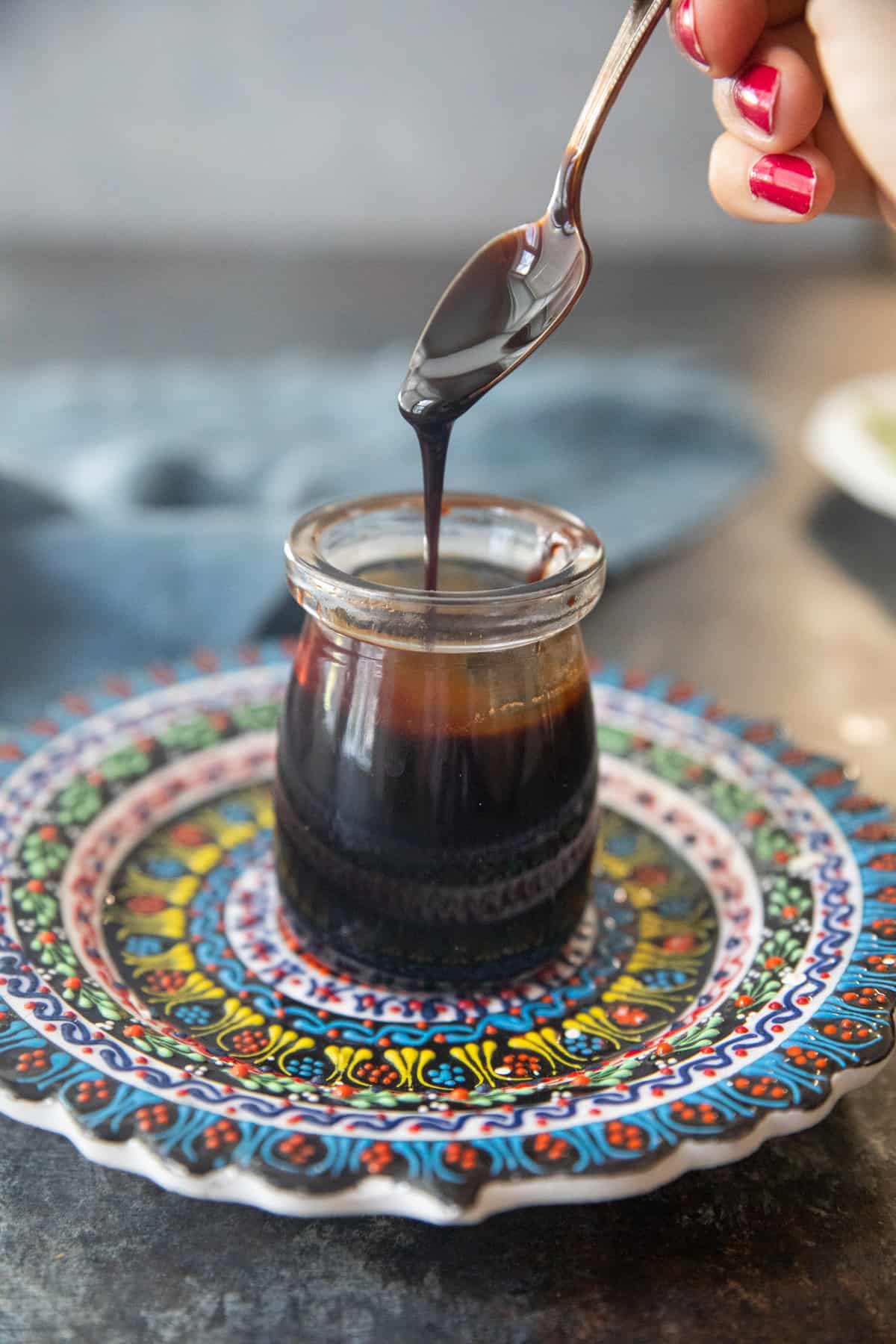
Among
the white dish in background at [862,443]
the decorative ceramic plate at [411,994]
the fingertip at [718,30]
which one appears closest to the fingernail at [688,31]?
the fingertip at [718,30]

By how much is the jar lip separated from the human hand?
269 millimetres

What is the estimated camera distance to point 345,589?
26.3 inches

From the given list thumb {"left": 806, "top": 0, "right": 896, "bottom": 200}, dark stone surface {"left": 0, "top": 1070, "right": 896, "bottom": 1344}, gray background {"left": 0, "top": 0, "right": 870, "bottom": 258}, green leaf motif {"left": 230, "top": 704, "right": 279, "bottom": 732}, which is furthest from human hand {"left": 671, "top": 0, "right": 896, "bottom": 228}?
gray background {"left": 0, "top": 0, "right": 870, "bottom": 258}

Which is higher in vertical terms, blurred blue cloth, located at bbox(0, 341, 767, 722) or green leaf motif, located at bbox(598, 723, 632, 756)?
green leaf motif, located at bbox(598, 723, 632, 756)

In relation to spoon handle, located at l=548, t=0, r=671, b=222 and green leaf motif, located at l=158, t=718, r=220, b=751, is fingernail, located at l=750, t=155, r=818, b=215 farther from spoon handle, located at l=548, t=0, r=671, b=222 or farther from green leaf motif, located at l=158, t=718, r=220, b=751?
green leaf motif, located at l=158, t=718, r=220, b=751

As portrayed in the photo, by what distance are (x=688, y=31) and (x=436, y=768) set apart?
1.65ft

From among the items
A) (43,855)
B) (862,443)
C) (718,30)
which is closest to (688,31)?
(718,30)

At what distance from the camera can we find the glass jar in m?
0.68

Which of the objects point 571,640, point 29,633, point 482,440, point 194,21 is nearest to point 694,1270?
point 571,640

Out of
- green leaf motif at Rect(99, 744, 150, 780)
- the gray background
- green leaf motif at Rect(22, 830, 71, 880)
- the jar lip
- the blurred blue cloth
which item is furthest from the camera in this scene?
the gray background

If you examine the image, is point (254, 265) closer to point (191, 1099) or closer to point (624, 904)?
point (624, 904)

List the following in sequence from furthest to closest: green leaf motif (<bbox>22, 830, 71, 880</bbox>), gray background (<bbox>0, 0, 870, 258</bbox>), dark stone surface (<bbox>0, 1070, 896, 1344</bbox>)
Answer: gray background (<bbox>0, 0, 870, 258</bbox>) → green leaf motif (<bbox>22, 830, 71, 880</bbox>) → dark stone surface (<bbox>0, 1070, 896, 1344</bbox>)

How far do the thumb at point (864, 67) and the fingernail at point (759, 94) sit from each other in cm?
5

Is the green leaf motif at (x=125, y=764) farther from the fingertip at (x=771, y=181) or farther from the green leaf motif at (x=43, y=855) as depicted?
the fingertip at (x=771, y=181)
